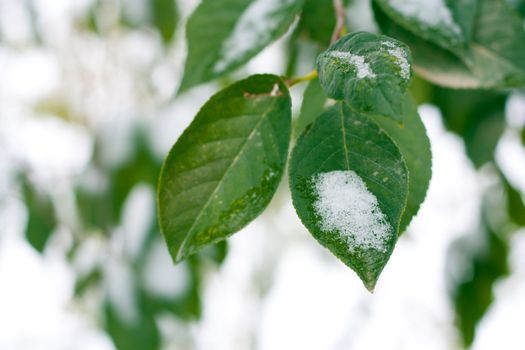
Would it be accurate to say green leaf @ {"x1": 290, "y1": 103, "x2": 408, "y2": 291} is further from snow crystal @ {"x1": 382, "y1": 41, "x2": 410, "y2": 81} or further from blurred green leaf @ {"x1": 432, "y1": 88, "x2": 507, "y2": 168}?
blurred green leaf @ {"x1": 432, "y1": 88, "x2": 507, "y2": 168}

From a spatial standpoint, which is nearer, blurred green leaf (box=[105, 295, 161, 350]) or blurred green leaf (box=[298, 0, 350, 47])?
blurred green leaf (box=[298, 0, 350, 47])

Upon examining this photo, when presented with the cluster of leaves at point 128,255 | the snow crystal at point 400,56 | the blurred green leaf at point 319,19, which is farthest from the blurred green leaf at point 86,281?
the snow crystal at point 400,56

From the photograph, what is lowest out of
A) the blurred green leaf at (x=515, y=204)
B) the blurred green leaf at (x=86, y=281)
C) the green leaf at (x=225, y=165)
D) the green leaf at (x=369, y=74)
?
the blurred green leaf at (x=86, y=281)

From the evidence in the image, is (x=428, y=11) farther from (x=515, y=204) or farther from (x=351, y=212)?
(x=515, y=204)

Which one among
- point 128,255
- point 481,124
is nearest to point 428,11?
point 481,124

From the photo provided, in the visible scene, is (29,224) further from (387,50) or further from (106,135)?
(387,50)

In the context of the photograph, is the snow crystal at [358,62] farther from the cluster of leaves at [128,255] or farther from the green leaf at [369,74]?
the cluster of leaves at [128,255]

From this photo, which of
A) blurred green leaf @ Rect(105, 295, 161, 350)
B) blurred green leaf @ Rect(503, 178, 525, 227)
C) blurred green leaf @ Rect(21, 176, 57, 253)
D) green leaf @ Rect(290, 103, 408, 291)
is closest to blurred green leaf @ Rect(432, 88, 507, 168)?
blurred green leaf @ Rect(503, 178, 525, 227)
